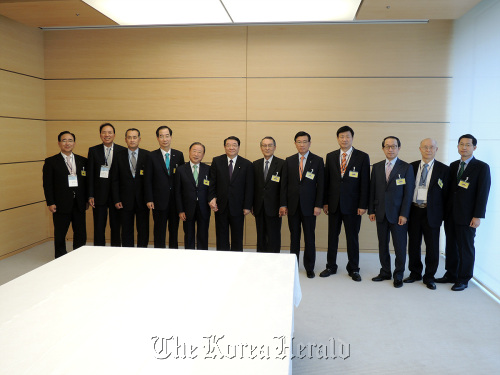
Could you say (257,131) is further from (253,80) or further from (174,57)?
(174,57)

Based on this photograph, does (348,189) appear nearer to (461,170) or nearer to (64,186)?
(461,170)

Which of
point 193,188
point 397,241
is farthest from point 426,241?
point 193,188

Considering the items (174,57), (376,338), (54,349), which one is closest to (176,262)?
(54,349)

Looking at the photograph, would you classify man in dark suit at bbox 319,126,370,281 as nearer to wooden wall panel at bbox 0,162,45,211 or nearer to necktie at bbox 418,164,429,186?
necktie at bbox 418,164,429,186

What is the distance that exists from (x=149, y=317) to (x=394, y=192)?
355cm

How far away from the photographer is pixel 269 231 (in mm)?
5371

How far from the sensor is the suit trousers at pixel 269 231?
536cm

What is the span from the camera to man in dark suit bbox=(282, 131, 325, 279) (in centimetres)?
513

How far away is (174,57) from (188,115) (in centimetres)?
92

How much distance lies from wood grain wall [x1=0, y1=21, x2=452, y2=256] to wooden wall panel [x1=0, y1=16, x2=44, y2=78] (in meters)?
0.14

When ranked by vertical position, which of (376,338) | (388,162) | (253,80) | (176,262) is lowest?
(376,338)

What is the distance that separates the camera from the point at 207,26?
638cm

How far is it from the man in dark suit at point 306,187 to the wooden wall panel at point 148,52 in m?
1.93

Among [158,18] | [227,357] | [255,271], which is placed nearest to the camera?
[227,357]
